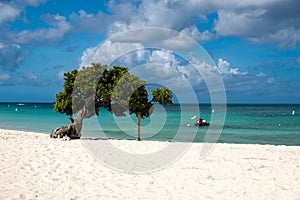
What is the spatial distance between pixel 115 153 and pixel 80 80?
22.2 ft

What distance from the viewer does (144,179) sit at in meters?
10.3

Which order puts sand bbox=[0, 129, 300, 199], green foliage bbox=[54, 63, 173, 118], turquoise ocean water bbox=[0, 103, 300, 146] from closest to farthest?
sand bbox=[0, 129, 300, 199] → green foliage bbox=[54, 63, 173, 118] → turquoise ocean water bbox=[0, 103, 300, 146]

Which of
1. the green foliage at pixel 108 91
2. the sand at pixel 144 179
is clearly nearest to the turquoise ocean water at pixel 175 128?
the green foliage at pixel 108 91

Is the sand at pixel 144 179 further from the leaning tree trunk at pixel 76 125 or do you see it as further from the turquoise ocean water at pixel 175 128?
the turquoise ocean water at pixel 175 128

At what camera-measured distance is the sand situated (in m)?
8.51

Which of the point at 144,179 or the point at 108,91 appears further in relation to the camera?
the point at 108,91

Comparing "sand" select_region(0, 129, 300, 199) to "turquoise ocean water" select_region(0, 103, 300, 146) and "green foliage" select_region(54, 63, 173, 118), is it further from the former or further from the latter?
"turquoise ocean water" select_region(0, 103, 300, 146)

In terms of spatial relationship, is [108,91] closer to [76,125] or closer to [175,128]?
[76,125]

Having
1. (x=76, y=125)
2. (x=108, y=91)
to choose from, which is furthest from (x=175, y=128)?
(x=108, y=91)

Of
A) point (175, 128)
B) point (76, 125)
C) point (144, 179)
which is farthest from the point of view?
point (175, 128)

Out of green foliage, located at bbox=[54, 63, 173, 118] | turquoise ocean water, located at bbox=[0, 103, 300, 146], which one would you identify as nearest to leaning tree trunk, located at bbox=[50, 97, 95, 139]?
green foliage, located at bbox=[54, 63, 173, 118]

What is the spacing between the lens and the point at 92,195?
27.2 feet

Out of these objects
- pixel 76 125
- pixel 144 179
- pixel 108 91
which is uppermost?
pixel 108 91

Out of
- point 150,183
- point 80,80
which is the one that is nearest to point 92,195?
point 150,183
